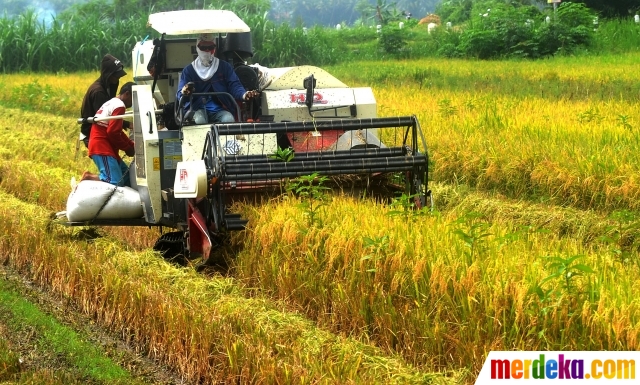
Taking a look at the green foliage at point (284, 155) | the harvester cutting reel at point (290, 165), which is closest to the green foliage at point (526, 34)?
the harvester cutting reel at point (290, 165)

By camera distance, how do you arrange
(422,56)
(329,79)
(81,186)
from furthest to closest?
(422,56) < (329,79) < (81,186)

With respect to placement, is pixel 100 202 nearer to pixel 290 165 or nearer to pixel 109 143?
pixel 109 143

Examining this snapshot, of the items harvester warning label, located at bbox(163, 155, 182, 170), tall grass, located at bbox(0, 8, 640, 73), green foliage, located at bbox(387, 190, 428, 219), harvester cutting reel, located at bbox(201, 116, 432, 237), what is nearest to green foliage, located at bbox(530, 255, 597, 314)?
green foliage, located at bbox(387, 190, 428, 219)

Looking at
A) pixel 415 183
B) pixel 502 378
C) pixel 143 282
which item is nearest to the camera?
pixel 502 378

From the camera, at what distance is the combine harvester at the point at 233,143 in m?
7.63

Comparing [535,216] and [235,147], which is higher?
[235,147]

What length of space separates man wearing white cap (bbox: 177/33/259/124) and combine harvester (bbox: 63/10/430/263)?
0.09 m

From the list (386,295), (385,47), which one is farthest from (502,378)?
A: (385,47)

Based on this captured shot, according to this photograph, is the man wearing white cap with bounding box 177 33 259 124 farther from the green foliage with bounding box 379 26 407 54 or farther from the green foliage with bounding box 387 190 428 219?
the green foliage with bounding box 379 26 407 54

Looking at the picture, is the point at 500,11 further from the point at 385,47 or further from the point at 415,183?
the point at 415,183

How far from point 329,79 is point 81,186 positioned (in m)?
2.46

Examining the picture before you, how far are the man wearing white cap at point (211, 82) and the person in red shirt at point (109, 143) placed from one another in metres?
0.74

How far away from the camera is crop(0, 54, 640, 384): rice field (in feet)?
17.5

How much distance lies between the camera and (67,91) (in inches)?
890
